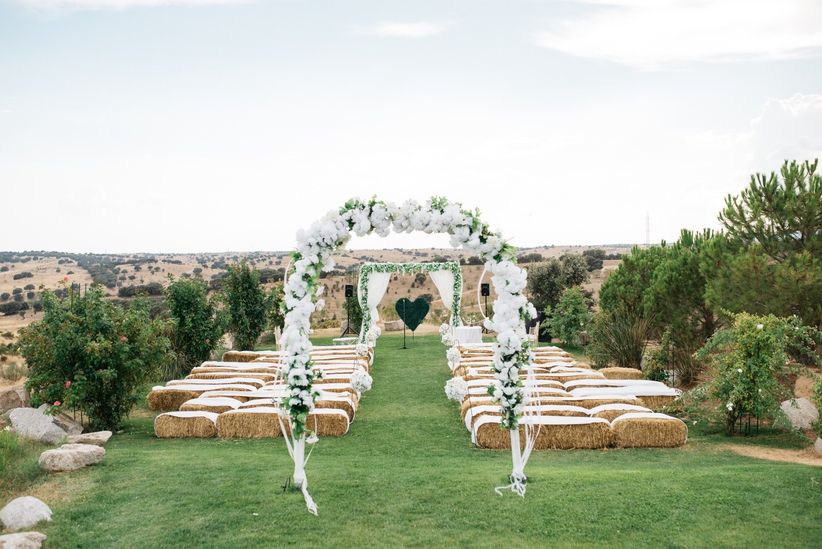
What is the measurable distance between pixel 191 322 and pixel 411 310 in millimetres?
9418

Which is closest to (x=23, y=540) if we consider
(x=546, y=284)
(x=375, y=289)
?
(x=375, y=289)

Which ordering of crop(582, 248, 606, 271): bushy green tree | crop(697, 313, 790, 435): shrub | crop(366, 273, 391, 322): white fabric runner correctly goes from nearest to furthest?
crop(697, 313, 790, 435): shrub < crop(366, 273, 391, 322): white fabric runner < crop(582, 248, 606, 271): bushy green tree

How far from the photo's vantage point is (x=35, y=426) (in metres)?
9.43

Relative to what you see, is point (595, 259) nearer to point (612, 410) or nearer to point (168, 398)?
point (612, 410)

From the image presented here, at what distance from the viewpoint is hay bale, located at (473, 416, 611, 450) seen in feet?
30.8

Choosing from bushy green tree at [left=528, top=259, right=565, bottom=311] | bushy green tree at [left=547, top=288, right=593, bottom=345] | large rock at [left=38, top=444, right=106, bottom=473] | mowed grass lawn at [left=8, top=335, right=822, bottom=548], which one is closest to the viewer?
mowed grass lawn at [left=8, top=335, right=822, bottom=548]

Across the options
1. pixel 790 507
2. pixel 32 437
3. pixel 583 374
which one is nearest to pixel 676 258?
pixel 583 374

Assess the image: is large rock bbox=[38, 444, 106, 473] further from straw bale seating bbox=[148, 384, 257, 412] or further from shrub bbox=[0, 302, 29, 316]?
shrub bbox=[0, 302, 29, 316]

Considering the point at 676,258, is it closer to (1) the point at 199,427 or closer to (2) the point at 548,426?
(2) the point at 548,426

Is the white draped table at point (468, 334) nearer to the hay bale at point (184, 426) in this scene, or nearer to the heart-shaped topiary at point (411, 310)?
the heart-shaped topiary at point (411, 310)

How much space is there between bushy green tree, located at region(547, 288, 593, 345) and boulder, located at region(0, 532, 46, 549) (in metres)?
17.1

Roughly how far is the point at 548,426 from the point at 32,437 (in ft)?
23.9

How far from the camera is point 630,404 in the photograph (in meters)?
11.1

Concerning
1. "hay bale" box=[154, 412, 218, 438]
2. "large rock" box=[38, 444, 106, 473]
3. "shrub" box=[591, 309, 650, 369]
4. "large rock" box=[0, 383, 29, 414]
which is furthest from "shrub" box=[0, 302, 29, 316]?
"large rock" box=[38, 444, 106, 473]
